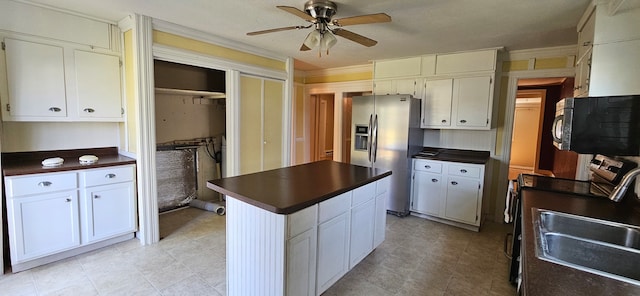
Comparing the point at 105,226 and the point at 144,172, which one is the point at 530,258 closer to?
the point at 144,172

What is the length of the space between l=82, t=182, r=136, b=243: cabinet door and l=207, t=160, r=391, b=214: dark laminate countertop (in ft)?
4.75

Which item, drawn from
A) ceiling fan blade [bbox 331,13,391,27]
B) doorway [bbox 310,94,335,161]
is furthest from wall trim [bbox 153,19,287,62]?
doorway [bbox 310,94,335,161]

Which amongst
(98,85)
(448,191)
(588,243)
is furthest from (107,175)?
(448,191)

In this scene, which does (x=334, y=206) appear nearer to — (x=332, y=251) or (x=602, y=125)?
(x=332, y=251)

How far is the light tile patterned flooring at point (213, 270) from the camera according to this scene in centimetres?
226

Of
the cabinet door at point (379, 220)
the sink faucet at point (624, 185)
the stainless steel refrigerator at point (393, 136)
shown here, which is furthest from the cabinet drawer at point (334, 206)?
the stainless steel refrigerator at point (393, 136)

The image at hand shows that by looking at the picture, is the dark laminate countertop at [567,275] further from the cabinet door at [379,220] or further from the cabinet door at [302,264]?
the cabinet door at [379,220]

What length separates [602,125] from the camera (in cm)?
180

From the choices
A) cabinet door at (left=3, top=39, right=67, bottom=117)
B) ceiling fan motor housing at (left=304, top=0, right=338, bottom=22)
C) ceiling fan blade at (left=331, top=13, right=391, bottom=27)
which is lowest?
cabinet door at (left=3, top=39, right=67, bottom=117)

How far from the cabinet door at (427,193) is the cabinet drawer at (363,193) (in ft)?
5.07

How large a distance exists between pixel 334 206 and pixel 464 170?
2254 millimetres

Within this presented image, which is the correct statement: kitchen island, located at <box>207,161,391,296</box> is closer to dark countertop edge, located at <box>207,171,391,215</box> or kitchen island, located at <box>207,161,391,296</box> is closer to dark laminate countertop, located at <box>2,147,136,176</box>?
dark countertop edge, located at <box>207,171,391,215</box>

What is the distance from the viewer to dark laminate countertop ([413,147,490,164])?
3.64m

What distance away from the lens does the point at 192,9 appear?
2562mm
